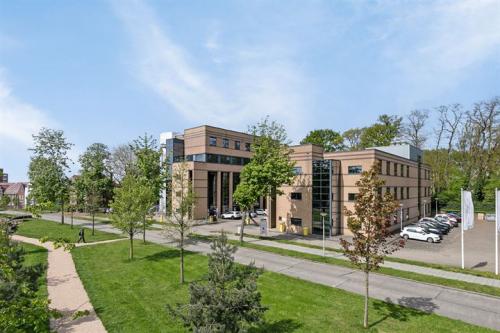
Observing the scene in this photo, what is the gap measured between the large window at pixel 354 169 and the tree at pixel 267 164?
9.34 m

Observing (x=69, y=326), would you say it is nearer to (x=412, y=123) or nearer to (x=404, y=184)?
(x=404, y=184)

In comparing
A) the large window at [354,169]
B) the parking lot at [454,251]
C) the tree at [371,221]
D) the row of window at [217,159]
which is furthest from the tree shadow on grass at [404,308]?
the row of window at [217,159]

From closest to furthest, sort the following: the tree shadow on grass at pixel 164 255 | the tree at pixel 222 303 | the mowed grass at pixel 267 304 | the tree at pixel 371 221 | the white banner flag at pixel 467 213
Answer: the tree at pixel 222 303 → the tree at pixel 371 221 → the mowed grass at pixel 267 304 → the white banner flag at pixel 467 213 → the tree shadow on grass at pixel 164 255

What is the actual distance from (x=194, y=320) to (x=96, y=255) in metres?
19.2

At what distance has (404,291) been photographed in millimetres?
16500

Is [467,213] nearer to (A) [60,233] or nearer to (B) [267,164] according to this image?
(B) [267,164]

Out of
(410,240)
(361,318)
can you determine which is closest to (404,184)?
(410,240)

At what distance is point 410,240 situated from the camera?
33.6 m

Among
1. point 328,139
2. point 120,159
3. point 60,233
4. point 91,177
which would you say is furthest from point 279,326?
point 328,139

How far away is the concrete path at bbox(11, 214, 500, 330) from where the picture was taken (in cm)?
1379

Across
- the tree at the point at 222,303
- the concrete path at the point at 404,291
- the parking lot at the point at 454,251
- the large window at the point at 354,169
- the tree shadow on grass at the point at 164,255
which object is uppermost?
the large window at the point at 354,169

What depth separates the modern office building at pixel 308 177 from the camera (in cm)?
3591

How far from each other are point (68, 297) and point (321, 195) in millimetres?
27419

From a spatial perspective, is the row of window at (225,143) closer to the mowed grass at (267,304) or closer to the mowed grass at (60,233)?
the mowed grass at (60,233)
